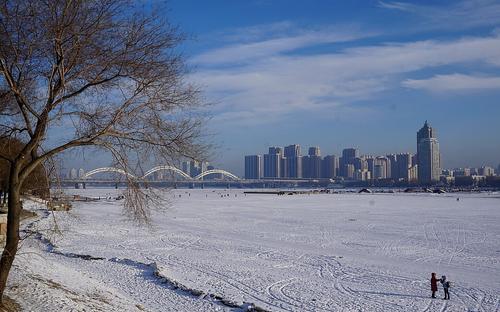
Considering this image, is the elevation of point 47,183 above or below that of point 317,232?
above

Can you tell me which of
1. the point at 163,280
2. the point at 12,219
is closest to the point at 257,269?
the point at 163,280

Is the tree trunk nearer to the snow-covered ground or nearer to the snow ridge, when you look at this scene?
the snow ridge

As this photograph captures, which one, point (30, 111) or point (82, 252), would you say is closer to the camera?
point (30, 111)

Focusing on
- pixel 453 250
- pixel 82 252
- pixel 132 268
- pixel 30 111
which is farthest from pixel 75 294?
pixel 453 250

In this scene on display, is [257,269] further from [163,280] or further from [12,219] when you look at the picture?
[12,219]

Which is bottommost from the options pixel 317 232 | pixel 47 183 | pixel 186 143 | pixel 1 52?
pixel 317 232

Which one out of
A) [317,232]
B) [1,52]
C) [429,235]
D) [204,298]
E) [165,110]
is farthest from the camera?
[317,232]

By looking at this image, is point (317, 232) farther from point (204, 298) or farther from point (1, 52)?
point (1, 52)

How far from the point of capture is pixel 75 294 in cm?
1306

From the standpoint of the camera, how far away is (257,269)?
20328mm

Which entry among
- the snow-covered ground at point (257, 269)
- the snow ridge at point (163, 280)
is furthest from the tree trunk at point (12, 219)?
the snow-covered ground at point (257, 269)

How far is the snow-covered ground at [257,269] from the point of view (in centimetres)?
1446

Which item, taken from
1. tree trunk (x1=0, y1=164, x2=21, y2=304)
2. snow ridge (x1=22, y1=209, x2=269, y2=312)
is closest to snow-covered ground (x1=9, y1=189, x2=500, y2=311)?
snow ridge (x1=22, y1=209, x2=269, y2=312)

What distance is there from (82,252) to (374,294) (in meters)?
14.4
